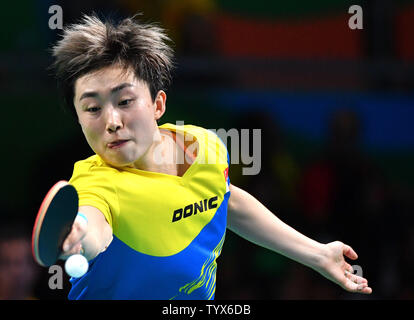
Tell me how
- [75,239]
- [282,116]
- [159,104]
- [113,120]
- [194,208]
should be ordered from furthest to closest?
1. [282,116]
2. [159,104]
3. [194,208]
4. [113,120]
5. [75,239]

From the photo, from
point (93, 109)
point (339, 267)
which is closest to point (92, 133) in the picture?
point (93, 109)

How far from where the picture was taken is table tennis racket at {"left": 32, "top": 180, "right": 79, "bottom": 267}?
9.68 feet

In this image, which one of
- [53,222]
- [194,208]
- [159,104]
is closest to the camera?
[53,222]

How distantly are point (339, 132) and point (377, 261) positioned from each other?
1212 millimetres

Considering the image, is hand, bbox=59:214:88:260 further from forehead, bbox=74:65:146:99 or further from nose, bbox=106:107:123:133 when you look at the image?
forehead, bbox=74:65:146:99

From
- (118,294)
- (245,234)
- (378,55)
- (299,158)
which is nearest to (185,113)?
(299,158)

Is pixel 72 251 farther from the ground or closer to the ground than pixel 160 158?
closer to the ground

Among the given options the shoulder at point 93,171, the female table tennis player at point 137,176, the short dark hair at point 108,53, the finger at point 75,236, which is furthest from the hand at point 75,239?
the short dark hair at point 108,53

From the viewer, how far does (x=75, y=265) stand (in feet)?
9.83

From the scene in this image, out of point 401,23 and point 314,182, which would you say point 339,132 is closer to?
point 314,182

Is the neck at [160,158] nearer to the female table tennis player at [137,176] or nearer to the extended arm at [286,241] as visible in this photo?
the female table tennis player at [137,176]

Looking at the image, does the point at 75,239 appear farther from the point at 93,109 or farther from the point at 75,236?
the point at 93,109

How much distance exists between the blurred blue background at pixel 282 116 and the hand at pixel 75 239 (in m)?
3.59

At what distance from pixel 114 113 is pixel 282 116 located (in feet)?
14.7
